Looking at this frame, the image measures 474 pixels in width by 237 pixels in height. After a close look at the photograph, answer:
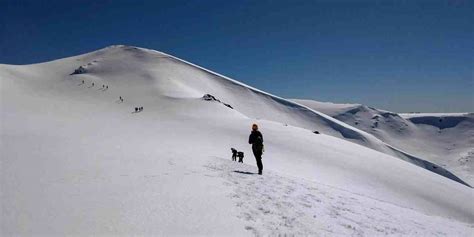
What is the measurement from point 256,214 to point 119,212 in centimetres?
375

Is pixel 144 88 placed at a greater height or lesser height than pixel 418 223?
greater

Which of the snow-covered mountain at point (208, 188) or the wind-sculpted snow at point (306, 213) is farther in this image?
the wind-sculpted snow at point (306, 213)

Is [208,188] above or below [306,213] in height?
above

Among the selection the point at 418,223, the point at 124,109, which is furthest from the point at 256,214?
the point at 124,109

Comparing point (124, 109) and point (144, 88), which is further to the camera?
point (144, 88)

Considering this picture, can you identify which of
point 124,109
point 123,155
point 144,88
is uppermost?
point 144,88

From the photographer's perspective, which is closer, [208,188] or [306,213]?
[306,213]

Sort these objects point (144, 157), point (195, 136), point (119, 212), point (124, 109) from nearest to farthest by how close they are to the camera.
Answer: point (119, 212) → point (144, 157) → point (195, 136) → point (124, 109)

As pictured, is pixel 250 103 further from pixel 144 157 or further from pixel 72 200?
pixel 72 200

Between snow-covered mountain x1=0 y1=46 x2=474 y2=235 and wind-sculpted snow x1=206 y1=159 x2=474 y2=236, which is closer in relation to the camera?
snow-covered mountain x1=0 y1=46 x2=474 y2=235

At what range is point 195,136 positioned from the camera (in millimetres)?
31625

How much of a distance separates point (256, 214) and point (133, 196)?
3618 mm

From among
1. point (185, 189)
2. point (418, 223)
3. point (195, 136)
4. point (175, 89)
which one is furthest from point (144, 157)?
point (175, 89)

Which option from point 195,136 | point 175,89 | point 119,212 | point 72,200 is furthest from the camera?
point 175,89
